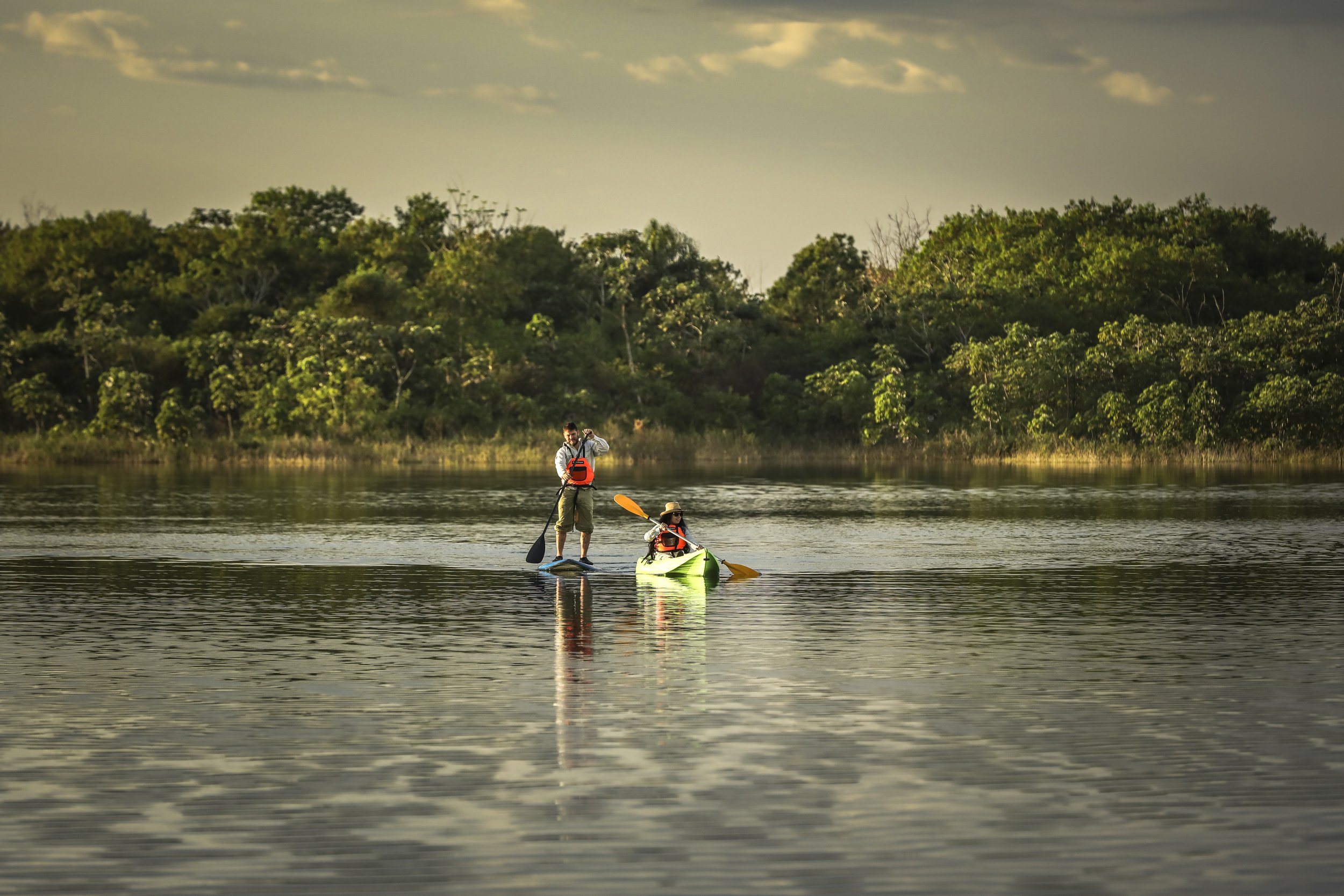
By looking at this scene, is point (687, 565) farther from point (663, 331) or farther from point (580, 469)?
point (663, 331)

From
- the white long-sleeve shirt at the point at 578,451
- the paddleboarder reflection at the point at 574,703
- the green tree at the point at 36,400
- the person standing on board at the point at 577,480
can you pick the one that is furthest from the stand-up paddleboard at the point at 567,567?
the green tree at the point at 36,400

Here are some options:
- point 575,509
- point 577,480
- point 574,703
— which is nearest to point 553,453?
point 575,509

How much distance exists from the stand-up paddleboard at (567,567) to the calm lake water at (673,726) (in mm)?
485

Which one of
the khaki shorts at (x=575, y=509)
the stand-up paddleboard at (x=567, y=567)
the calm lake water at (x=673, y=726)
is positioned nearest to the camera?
the calm lake water at (x=673, y=726)

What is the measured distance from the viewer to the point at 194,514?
39.2 metres

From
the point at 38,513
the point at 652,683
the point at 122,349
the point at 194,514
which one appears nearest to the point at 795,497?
the point at 194,514

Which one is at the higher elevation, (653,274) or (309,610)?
(653,274)

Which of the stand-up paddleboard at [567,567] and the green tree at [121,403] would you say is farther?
the green tree at [121,403]

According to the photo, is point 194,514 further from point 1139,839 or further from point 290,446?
point 290,446

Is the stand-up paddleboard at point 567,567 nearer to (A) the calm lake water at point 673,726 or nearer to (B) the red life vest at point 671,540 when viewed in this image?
(A) the calm lake water at point 673,726

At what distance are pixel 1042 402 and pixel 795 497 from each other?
120 feet

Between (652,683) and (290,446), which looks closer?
(652,683)

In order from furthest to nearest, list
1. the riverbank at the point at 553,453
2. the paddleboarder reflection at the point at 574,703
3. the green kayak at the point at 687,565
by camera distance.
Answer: the riverbank at the point at 553,453
the green kayak at the point at 687,565
the paddleboarder reflection at the point at 574,703

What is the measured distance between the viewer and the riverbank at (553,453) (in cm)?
7638
